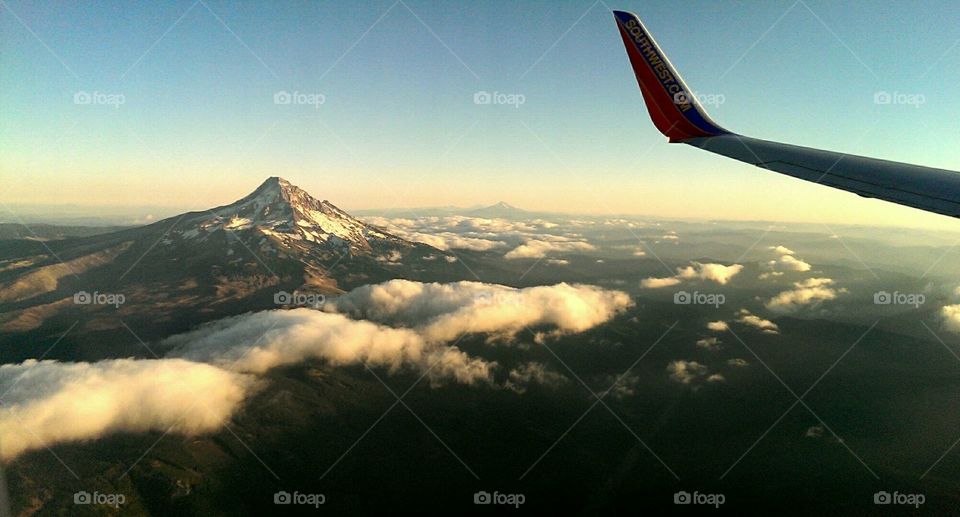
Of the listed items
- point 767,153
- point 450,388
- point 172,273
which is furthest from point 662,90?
point 172,273

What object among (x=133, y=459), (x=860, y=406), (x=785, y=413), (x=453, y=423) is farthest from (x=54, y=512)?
(x=860, y=406)

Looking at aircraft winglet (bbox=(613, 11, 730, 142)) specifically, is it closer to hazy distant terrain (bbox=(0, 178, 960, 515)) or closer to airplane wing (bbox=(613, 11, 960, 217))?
airplane wing (bbox=(613, 11, 960, 217))

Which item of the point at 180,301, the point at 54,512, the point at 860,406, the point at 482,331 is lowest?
the point at 54,512

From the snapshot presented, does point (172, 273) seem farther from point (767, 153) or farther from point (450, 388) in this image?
point (767, 153)

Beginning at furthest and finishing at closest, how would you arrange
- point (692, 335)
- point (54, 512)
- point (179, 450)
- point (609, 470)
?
point (692, 335)
point (179, 450)
point (609, 470)
point (54, 512)

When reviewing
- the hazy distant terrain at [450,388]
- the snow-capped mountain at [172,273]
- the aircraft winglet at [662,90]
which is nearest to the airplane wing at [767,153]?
the aircraft winglet at [662,90]

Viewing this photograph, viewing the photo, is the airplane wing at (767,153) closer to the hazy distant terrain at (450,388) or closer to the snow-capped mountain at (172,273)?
the hazy distant terrain at (450,388)

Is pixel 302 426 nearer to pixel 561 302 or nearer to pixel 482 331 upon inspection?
pixel 482 331
